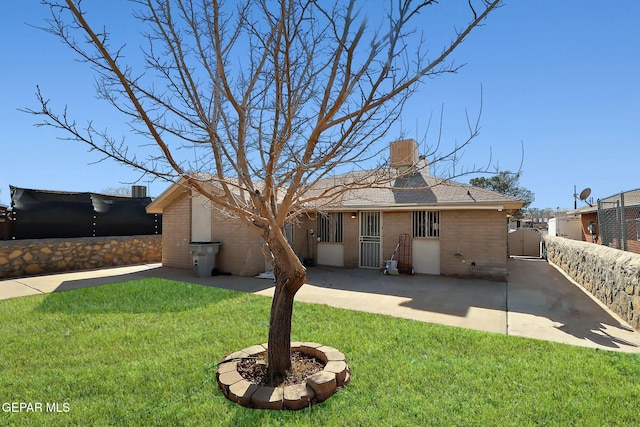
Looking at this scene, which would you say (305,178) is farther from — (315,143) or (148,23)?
(148,23)

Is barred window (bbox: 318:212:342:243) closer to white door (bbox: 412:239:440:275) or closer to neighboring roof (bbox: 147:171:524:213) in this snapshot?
neighboring roof (bbox: 147:171:524:213)

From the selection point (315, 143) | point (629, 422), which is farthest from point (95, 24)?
point (629, 422)

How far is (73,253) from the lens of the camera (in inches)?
483

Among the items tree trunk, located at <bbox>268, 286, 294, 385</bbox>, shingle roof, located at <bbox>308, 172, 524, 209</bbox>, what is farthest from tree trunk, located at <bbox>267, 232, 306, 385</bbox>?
shingle roof, located at <bbox>308, 172, 524, 209</bbox>

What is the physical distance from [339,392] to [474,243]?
8291 mm

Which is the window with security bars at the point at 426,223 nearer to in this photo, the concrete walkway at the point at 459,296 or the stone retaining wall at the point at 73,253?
the concrete walkway at the point at 459,296

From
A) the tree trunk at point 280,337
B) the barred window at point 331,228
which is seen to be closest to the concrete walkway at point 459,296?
the barred window at point 331,228

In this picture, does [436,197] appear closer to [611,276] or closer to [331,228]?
[331,228]

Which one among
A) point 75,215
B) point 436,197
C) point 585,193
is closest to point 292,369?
point 436,197

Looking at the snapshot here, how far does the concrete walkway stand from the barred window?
129cm

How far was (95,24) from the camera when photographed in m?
2.95

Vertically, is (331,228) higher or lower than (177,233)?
higher

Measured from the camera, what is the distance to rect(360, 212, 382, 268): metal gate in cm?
1200

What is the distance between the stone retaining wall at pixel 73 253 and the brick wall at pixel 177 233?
2.06m
